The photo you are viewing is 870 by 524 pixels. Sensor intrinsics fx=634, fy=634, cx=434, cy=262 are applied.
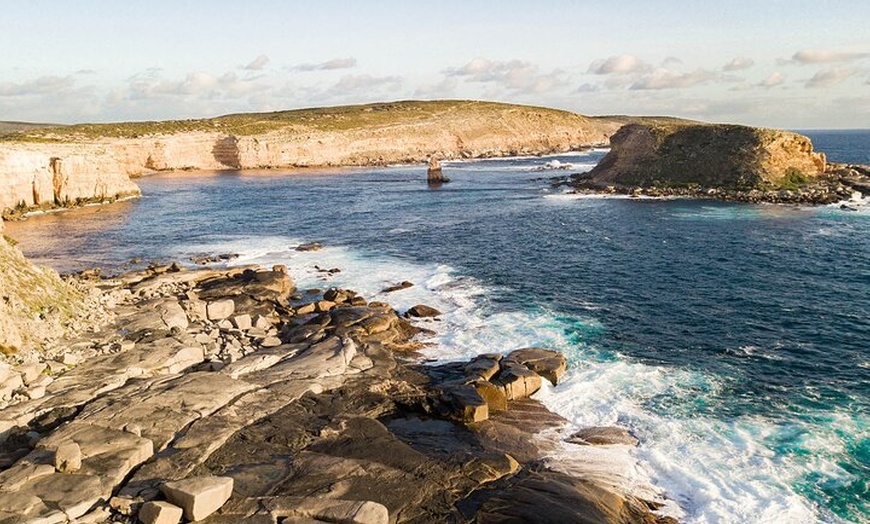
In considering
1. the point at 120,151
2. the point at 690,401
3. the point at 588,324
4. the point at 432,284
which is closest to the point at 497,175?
the point at 120,151

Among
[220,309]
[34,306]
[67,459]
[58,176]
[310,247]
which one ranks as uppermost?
[58,176]

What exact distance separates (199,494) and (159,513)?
3.34 feet

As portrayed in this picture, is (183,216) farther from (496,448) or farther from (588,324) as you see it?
(496,448)

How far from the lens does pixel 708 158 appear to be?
308 ft

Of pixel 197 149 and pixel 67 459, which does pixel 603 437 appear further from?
pixel 197 149

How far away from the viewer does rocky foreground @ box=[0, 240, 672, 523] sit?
57.5ft

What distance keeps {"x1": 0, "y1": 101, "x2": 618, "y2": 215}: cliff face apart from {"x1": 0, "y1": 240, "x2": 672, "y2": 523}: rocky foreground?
209 feet

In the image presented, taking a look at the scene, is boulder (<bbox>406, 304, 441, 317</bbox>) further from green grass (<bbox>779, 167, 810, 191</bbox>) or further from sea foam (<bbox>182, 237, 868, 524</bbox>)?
green grass (<bbox>779, 167, 810, 191</bbox>)

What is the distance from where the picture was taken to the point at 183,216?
81.2 meters

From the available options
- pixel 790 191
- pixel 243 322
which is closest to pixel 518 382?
pixel 243 322

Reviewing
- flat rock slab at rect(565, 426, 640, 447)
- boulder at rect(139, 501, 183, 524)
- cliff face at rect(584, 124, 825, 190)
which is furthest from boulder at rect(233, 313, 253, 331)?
cliff face at rect(584, 124, 825, 190)

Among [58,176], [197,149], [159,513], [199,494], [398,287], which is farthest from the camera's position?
[197,149]

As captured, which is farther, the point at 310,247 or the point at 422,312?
the point at 310,247

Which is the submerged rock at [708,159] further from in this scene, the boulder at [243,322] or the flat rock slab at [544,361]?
the boulder at [243,322]
